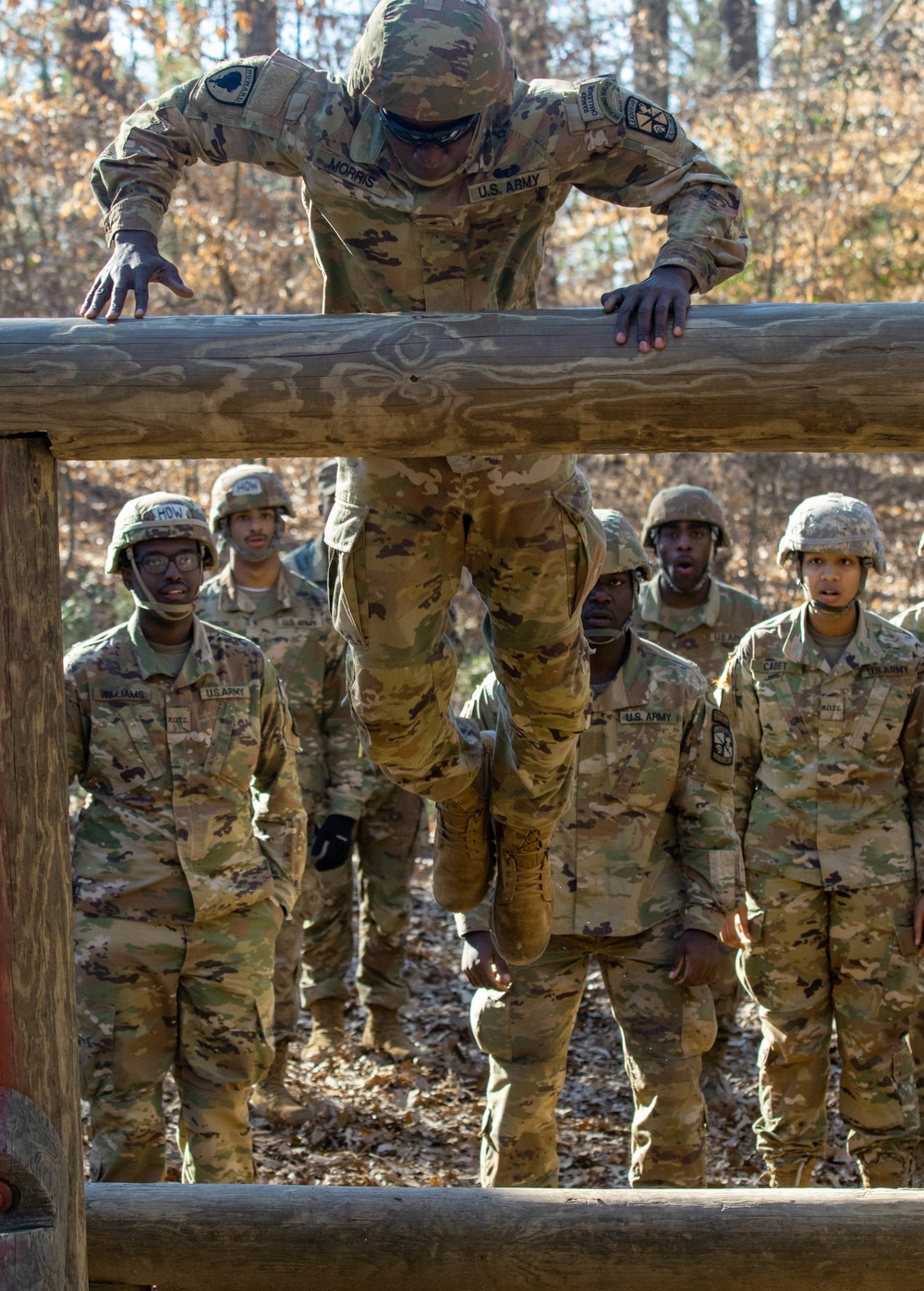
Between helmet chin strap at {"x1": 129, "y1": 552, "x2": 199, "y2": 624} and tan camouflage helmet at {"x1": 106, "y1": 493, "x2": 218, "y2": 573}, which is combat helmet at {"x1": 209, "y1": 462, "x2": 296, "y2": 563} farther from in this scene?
helmet chin strap at {"x1": 129, "y1": 552, "x2": 199, "y2": 624}

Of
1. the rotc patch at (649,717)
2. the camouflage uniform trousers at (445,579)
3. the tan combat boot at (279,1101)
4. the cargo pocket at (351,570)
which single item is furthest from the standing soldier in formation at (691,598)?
the cargo pocket at (351,570)

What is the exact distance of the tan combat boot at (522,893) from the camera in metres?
4.50

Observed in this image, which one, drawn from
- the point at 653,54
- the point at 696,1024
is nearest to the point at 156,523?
the point at 696,1024

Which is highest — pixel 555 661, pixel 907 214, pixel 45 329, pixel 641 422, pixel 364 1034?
pixel 907 214

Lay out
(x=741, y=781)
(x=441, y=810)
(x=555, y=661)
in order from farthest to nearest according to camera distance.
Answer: (x=741, y=781)
(x=441, y=810)
(x=555, y=661)

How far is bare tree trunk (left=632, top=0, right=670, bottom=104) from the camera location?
16516 millimetres

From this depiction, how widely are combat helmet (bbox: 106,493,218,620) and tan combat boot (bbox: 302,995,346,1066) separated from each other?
11.0 ft

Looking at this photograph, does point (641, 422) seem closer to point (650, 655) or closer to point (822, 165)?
point (650, 655)

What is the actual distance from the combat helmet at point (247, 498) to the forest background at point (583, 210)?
5.84m

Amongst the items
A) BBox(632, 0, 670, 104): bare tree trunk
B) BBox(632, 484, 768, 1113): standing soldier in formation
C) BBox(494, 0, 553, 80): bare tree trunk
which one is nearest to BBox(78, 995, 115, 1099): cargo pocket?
BBox(632, 484, 768, 1113): standing soldier in formation

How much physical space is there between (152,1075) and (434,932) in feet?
15.7

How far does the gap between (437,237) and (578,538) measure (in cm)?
87

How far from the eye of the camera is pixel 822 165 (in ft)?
50.4

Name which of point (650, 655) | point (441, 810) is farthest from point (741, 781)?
point (441, 810)
